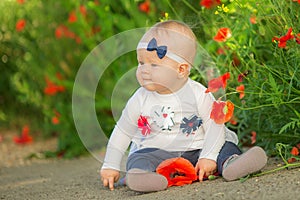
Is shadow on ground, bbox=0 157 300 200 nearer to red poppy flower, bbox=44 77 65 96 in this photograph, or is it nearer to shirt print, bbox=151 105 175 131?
shirt print, bbox=151 105 175 131

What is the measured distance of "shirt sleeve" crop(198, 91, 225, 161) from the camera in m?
2.96

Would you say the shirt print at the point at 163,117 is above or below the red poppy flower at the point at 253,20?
below

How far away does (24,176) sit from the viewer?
4004 mm

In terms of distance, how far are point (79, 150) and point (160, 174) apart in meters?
2.03

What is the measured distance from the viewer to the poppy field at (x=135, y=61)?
3.06 metres

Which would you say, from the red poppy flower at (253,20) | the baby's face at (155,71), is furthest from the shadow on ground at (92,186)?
the red poppy flower at (253,20)

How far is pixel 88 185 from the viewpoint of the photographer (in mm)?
3305

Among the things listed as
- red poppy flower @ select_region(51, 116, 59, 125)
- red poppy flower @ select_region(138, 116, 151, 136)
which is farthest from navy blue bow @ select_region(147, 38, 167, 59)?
red poppy flower @ select_region(51, 116, 59, 125)

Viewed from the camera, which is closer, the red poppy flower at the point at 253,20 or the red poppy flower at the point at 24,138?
the red poppy flower at the point at 253,20

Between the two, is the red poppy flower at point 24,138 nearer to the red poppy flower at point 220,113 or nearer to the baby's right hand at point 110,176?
the baby's right hand at point 110,176

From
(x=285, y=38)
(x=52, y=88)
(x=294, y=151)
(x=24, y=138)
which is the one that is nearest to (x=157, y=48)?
(x=285, y=38)

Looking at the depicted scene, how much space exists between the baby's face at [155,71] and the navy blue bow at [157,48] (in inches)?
0.7

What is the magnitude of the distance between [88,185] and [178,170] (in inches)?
22.6

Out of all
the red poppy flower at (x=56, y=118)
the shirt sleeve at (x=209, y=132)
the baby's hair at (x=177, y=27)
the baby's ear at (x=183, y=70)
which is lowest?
the red poppy flower at (x=56, y=118)
